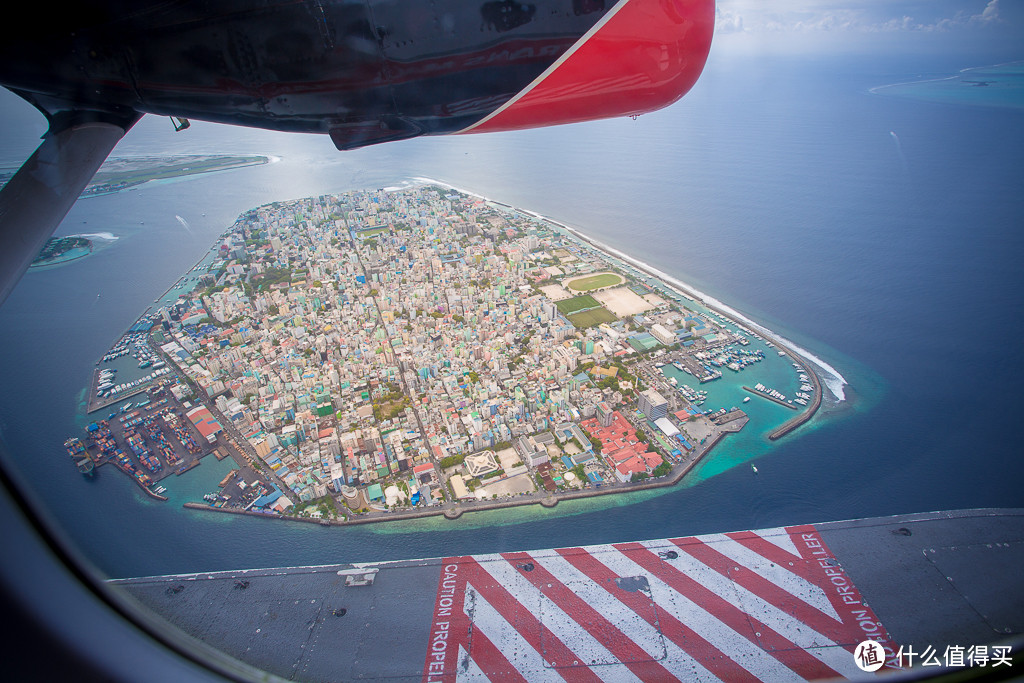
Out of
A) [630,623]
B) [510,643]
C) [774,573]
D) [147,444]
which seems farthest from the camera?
[147,444]

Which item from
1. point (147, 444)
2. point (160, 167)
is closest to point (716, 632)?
point (147, 444)

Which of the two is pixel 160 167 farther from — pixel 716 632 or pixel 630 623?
pixel 716 632

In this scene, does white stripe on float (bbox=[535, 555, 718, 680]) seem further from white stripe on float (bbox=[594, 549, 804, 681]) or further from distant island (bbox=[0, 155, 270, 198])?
distant island (bbox=[0, 155, 270, 198])

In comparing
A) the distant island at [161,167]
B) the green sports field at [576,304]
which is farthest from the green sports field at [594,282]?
the distant island at [161,167]

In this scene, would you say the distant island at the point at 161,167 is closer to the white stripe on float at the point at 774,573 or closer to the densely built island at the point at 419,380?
the densely built island at the point at 419,380

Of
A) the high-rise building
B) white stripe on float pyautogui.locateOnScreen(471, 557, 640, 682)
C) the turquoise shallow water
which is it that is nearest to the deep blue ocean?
the turquoise shallow water
